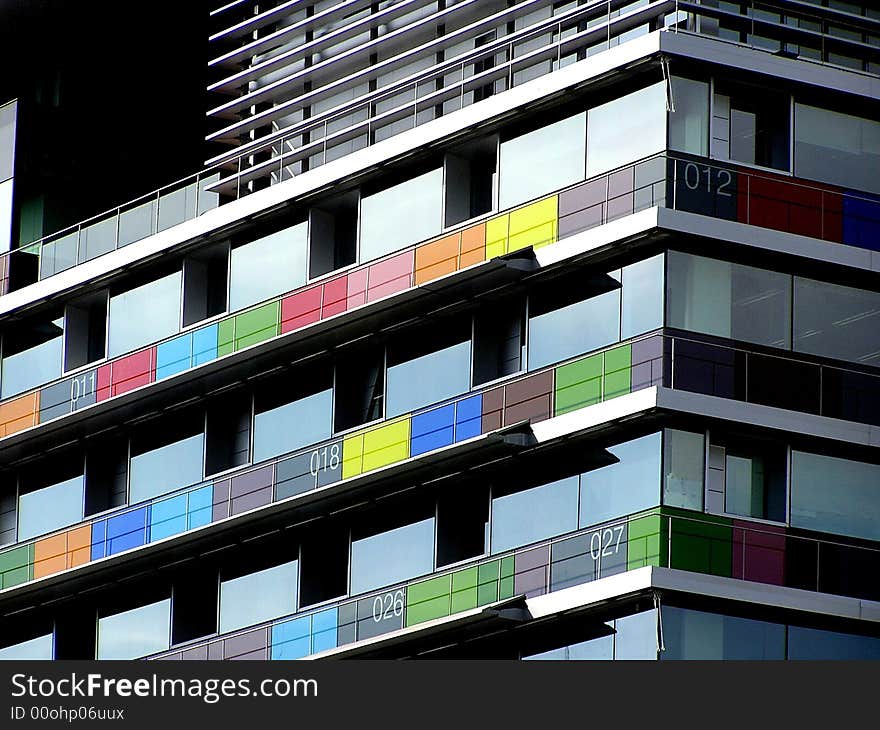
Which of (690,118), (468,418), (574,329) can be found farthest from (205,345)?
(690,118)

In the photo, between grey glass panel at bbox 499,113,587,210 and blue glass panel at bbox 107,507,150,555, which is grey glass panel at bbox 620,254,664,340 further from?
blue glass panel at bbox 107,507,150,555

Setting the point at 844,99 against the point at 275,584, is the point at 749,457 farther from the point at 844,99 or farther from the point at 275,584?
the point at 275,584

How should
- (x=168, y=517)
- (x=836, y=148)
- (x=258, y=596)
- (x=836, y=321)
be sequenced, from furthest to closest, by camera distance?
1. (x=168, y=517)
2. (x=258, y=596)
3. (x=836, y=148)
4. (x=836, y=321)

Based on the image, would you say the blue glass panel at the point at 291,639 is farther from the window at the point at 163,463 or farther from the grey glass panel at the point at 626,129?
the grey glass panel at the point at 626,129

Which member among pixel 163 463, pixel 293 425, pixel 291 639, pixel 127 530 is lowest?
pixel 291 639

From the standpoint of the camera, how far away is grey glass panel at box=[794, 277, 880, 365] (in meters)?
52.6

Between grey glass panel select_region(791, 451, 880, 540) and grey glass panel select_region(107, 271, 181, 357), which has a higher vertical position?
grey glass panel select_region(107, 271, 181, 357)

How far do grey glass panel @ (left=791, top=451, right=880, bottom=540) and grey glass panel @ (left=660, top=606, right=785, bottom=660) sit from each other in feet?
6.77

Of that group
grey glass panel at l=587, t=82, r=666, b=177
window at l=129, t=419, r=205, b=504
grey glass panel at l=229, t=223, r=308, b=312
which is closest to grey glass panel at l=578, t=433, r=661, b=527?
grey glass panel at l=587, t=82, r=666, b=177

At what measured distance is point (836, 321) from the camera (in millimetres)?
52938

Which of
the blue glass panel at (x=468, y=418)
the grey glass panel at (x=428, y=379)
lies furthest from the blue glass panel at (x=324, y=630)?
the blue glass panel at (x=468, y=418)

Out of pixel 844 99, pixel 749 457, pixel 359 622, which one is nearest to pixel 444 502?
pixel 359 622

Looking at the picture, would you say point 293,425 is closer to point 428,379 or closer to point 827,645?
point 428,379

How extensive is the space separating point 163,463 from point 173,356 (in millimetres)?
2281
